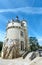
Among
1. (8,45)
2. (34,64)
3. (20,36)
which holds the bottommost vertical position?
(34,64)

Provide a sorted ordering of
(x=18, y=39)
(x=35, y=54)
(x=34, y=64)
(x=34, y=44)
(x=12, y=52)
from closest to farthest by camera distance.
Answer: (x=34, y=64), (x=35, y=54), (x=12, y=52), (x=18, y=39), (x=34, y=44)

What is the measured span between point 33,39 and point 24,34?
688 inches

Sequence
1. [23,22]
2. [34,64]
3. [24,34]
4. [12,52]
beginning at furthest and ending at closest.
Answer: [23,22] < [24,34] < [12,52] < [34,64]

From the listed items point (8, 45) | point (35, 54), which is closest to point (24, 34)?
point (8, 45)

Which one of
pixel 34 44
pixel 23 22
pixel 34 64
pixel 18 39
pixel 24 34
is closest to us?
pixel 34 64

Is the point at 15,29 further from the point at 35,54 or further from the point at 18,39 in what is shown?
the point at 35,54

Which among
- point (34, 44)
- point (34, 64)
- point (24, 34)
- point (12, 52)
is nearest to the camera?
point (34, 64)

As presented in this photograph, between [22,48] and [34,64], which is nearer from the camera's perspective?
[34,64]

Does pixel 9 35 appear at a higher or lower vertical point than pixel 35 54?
higher

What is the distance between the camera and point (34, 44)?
49.7 m

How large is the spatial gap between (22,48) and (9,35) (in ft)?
16.7

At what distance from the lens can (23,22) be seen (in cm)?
3828

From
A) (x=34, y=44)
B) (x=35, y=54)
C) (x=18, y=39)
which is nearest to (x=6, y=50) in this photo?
(x=18, y=39)

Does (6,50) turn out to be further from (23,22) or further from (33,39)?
(33,39)
